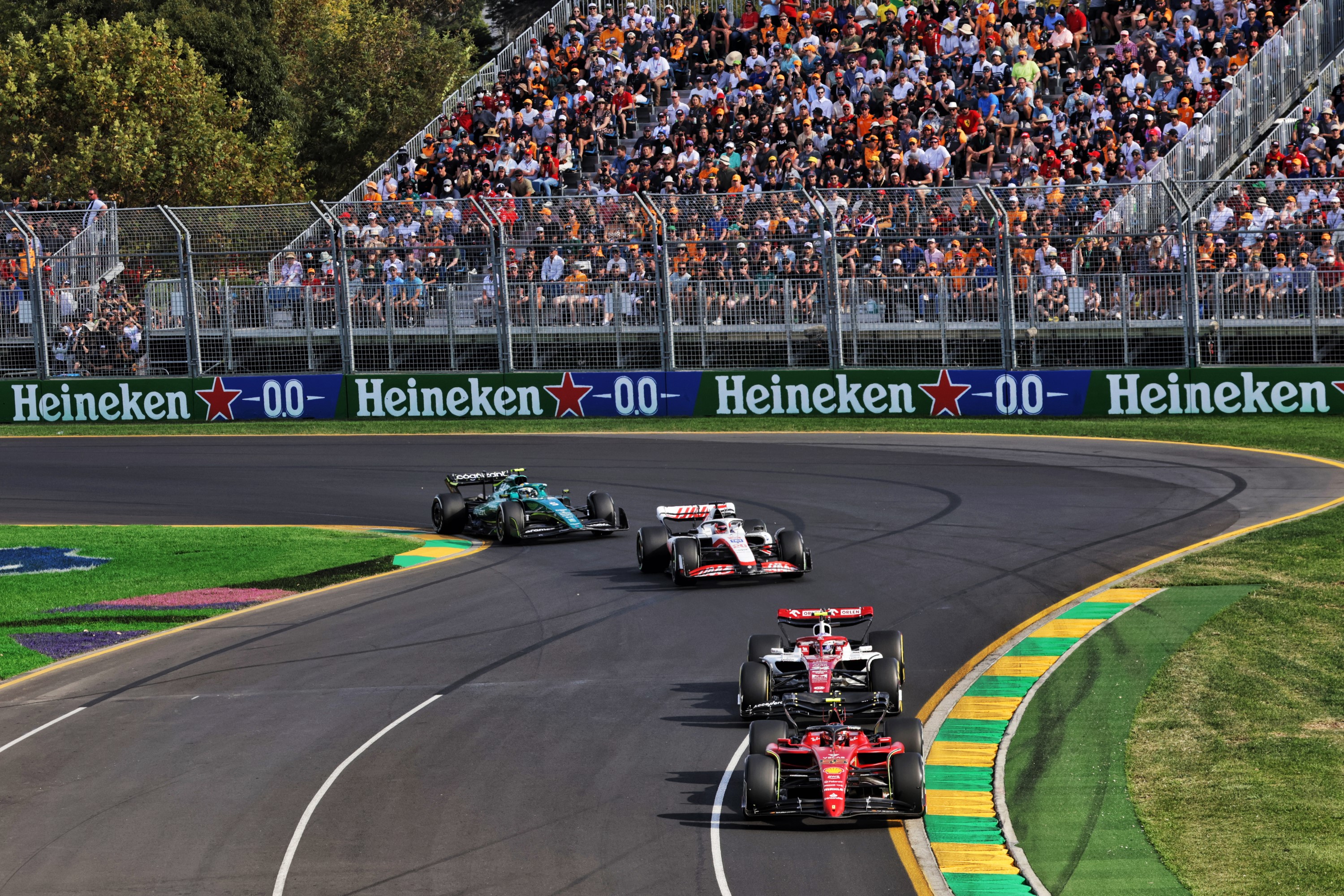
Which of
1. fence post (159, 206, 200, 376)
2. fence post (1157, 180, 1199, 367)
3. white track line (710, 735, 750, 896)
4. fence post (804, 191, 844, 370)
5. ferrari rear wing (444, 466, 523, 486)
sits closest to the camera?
white track line (710, 735, 750, 896)

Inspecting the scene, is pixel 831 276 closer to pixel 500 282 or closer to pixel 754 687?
pixel 500 282

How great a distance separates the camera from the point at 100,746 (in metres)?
11.9

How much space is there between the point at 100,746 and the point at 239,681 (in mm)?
1840

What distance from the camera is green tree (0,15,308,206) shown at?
44344 millimetres

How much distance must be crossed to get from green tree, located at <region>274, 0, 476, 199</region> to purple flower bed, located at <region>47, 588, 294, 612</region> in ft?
123

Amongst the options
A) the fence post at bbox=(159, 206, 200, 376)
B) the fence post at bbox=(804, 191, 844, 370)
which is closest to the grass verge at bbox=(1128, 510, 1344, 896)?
the fence post at bbox=(804, 191, 844, 370)

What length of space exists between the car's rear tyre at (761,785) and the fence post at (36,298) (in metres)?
27.3

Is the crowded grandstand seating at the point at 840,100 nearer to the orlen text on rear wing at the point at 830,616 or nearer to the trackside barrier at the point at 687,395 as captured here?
the trackside barrier at the point at 687,395

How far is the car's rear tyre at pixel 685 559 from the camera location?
16594 millimetres

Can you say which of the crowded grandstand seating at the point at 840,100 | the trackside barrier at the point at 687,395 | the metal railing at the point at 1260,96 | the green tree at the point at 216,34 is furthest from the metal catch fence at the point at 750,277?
the green tree at the point at 216,34

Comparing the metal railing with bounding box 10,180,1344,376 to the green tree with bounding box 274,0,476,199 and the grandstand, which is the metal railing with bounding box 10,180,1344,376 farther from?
the green tree with bounding box 274,0,476,199

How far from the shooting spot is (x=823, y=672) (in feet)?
39.5

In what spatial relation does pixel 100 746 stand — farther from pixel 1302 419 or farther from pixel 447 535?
pixel 1302 419

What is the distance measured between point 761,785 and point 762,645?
116 inches
